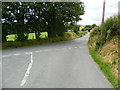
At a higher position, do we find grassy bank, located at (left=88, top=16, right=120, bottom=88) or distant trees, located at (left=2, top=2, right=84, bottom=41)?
distant trees, located at (left=2, top=2, right=84, bottom=41)

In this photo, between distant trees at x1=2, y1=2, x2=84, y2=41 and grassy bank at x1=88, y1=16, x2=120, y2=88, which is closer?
grassy bank at x1=88, y1=16, x2=120, y2=88

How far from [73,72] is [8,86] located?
2994 millimetres

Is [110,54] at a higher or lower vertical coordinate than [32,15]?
lower

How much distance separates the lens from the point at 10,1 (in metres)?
15.9

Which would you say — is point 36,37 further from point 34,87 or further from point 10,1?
point 34,87

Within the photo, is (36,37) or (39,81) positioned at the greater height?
(36,37)

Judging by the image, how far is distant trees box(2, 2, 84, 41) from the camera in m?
16.4

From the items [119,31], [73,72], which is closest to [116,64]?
[73,72]

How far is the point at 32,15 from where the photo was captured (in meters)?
18.0

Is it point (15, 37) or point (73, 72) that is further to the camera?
point (15, 37)

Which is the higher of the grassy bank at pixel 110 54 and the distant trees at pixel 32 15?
the distant trees at pixel 32 15

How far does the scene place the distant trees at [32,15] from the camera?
53.8ft

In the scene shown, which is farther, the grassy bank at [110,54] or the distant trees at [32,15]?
the distant trees at [32,15]

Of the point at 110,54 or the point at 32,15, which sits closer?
the point at 110,54
